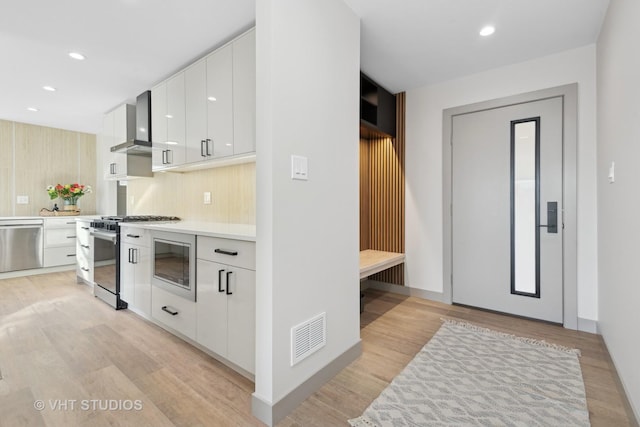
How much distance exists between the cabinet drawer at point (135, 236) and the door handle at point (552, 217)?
11.7 ft

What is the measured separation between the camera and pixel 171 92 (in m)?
3.09

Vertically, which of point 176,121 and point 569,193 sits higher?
point 176,121

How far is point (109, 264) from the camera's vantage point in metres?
3.19

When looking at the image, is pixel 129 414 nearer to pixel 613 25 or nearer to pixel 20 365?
pixel 20 365

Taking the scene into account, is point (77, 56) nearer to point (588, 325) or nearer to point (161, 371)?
point (161, 371)

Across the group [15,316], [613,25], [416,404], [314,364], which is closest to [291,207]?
[314,364]

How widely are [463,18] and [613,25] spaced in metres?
0.88

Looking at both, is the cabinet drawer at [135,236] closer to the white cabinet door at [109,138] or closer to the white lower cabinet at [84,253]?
the white lower cabinet at [84,253]

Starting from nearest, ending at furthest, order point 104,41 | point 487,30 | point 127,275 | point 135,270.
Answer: point 487,30
point 104,41
point 135,270
point 127,275

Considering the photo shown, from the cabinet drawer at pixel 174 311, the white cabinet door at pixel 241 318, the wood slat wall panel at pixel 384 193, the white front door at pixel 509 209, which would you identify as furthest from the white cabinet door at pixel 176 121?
the white front door at pixel 509 209

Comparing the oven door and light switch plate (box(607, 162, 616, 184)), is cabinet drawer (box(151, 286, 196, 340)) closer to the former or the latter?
the oven door

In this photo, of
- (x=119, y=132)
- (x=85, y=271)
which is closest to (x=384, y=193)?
(x=119, y=132)

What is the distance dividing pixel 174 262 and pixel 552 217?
10.6 ft

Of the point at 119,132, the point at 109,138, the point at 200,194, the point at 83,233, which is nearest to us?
the point at 200,194
